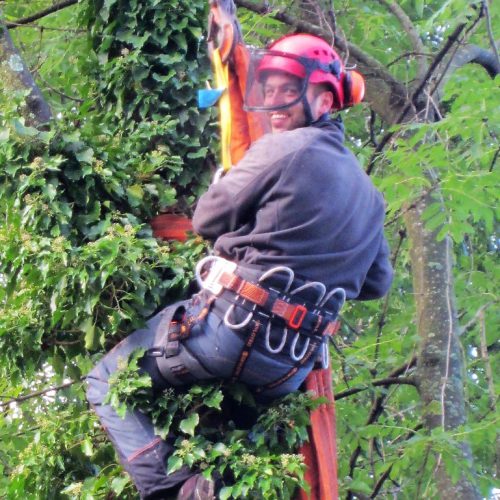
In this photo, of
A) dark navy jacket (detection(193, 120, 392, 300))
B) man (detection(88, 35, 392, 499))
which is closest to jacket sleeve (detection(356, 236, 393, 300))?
man (detection(88, 35, 392, 499))

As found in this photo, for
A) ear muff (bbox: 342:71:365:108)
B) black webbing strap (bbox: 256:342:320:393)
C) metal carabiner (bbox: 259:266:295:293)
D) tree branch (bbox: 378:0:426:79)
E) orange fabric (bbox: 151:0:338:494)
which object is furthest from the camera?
tree branch (bbox: 378:0:426:79)

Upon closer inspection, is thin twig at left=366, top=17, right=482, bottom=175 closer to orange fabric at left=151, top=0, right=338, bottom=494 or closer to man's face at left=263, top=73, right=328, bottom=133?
orange fabric at left=151, top=0, right=338, bottom=494

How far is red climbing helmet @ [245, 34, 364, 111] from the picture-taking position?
414 centimetres

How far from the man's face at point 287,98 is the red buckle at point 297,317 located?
2.58 ft

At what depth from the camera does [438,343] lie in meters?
6.83

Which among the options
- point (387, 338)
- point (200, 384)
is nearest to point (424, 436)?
point (387, 338)

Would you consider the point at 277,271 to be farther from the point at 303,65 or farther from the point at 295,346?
the point at 303,65

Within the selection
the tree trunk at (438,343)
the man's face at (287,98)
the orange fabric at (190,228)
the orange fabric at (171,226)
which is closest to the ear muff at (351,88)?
the man's face at (287,98)

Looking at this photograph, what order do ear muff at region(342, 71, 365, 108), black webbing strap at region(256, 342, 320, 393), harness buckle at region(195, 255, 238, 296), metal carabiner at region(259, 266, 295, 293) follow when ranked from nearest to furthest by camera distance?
metal carabiner at region(259, 266, 295, 293), harness buckle at region(195, 255, 238, 296), black webbing strap at region(256, 342, 320, 393), ear muff at region(342, 71, 365, 108)

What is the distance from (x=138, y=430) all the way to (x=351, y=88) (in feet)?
5.37

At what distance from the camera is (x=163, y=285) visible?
4188mm

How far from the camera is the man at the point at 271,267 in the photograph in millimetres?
3809

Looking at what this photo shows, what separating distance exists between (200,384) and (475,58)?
179 inches

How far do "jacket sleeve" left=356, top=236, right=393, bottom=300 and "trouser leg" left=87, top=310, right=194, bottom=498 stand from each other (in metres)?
0.89
